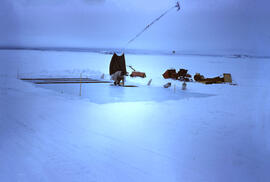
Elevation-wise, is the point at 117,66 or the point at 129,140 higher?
the point at 117,66

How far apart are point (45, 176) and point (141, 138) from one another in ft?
2.92

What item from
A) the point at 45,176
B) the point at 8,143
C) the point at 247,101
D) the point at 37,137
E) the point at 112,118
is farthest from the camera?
the point at 247,101

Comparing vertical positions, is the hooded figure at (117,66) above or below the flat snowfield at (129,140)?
above

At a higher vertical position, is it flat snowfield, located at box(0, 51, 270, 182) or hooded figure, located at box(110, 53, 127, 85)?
hooded figure, located at box(110, 53, 127, 85)

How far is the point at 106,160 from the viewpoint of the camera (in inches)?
69.7

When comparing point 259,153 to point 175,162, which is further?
point 259,153

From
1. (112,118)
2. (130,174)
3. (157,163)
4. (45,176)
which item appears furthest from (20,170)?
(112,118)

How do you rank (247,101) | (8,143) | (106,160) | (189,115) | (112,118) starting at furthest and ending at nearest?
(247,101) → (189,115) → (112,118) → (8,143) → (106,160)

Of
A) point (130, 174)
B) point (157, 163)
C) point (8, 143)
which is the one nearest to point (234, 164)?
point (157, 163)

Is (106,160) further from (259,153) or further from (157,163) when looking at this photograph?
(259,153)

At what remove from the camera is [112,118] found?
2.73m

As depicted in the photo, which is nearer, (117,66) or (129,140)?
(129,140)

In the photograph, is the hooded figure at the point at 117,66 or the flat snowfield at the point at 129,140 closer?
the flat snowfield at the point at 129,140

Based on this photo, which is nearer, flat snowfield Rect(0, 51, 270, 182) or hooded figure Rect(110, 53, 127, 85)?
flat snowfield Rect(0, 51, 270, 182)
